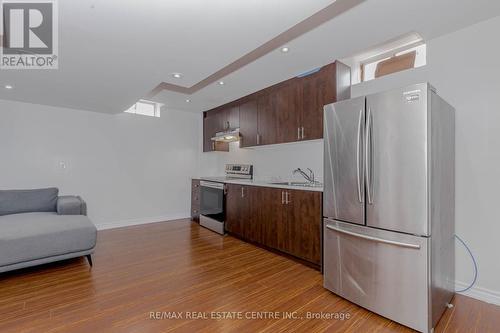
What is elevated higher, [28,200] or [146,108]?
[146,108]

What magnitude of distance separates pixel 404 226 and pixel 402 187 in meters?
0.29

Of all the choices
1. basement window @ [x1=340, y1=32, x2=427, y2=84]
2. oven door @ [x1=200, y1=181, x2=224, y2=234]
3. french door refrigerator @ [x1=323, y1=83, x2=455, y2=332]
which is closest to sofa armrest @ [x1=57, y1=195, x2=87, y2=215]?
oven door @ [x1=200, y1=181, x2=224, y2=234]

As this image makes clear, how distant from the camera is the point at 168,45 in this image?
6.73 feet

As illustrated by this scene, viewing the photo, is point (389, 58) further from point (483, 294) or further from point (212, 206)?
point (212, 206)

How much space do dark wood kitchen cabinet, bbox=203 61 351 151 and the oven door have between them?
967 millimetres

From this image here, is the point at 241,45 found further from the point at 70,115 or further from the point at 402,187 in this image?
the point at 70,115

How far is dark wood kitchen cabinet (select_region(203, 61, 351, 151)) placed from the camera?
2.89 m

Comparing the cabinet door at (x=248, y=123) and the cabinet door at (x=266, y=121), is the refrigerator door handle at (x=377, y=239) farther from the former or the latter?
the cabinet door at (x=248, y=123)

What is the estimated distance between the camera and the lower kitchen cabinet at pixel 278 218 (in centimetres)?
271

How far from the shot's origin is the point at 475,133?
216 centimetres

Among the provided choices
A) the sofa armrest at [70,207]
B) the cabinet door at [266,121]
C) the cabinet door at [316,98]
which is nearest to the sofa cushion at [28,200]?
the sofa armrest at [70,207]

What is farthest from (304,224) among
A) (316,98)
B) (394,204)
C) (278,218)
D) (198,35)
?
(198,35)

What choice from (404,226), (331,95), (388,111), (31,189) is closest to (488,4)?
(388,111)

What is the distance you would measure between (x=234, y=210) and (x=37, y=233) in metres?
2.42
